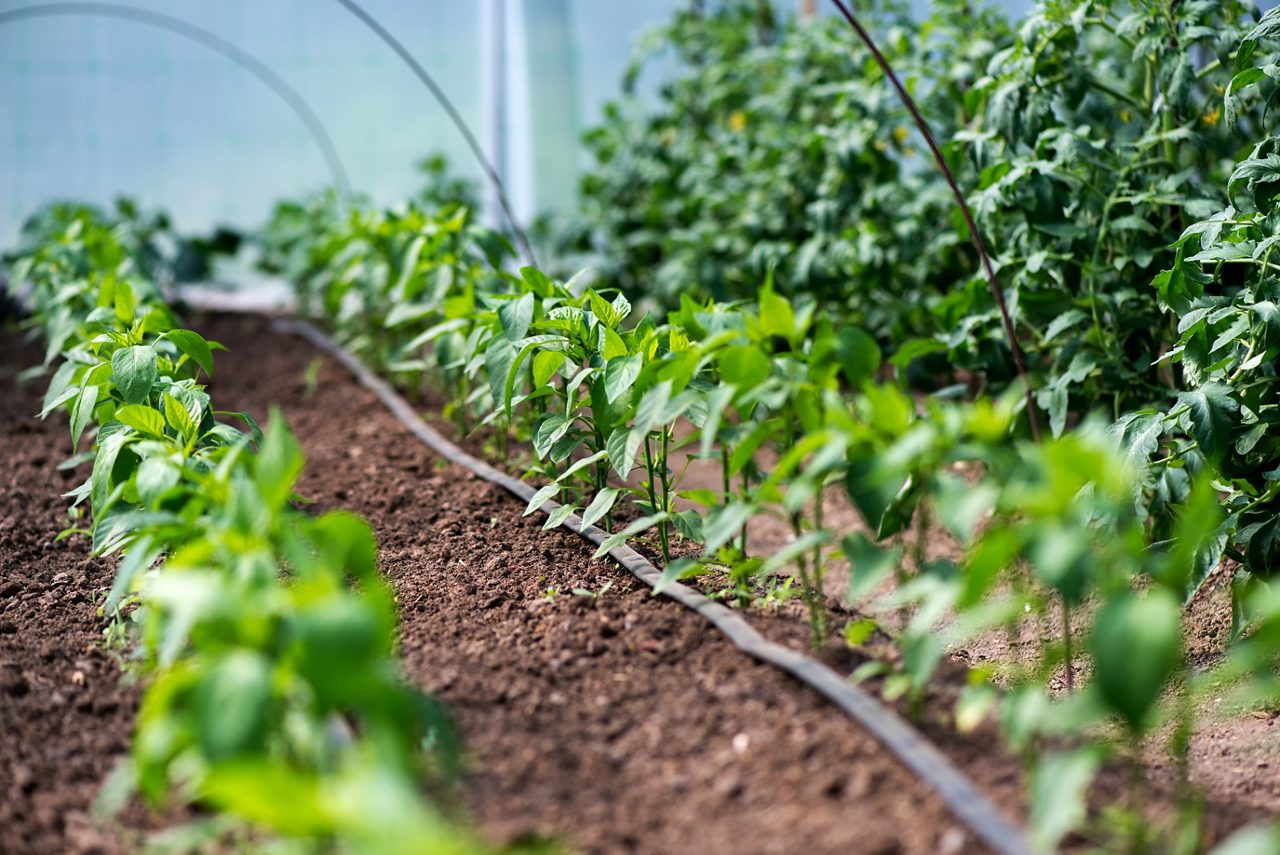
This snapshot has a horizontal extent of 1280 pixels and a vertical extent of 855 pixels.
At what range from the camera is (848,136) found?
383 centimetres

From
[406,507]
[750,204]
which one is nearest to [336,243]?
[750,204]

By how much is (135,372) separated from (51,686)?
0.60m

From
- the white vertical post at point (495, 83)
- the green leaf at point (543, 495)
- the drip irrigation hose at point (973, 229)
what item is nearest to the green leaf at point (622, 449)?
the green leaf at point (543, 495)

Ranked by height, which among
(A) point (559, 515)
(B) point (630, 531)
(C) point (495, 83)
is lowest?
(A) point (559, 515)

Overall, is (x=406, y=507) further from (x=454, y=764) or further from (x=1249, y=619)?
(x=1249, y=619)

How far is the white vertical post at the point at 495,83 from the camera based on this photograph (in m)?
8.09

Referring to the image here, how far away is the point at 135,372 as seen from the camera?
7.45 feet

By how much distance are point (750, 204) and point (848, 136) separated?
2.72 ft

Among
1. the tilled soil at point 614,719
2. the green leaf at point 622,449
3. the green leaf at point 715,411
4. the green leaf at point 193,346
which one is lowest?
the tilled soil at point 614,719

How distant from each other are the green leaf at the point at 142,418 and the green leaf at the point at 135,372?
208 millimetres

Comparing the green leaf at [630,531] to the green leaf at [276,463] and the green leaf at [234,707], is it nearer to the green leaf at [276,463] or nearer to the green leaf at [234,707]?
the green leaf at [276,463]

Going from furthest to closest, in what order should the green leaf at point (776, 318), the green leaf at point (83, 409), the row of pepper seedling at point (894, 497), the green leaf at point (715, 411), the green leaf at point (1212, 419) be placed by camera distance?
the green leaf at point (1212, 419) < the green leaf at point (83, 409) < the green leaf at point (776, 318) < the green leaf at point (715, 411) < the row of pepper seedling at point (894, 497)

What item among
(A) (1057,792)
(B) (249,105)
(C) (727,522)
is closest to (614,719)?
(C) (727,522)

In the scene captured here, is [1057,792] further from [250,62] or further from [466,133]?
[250,62]
